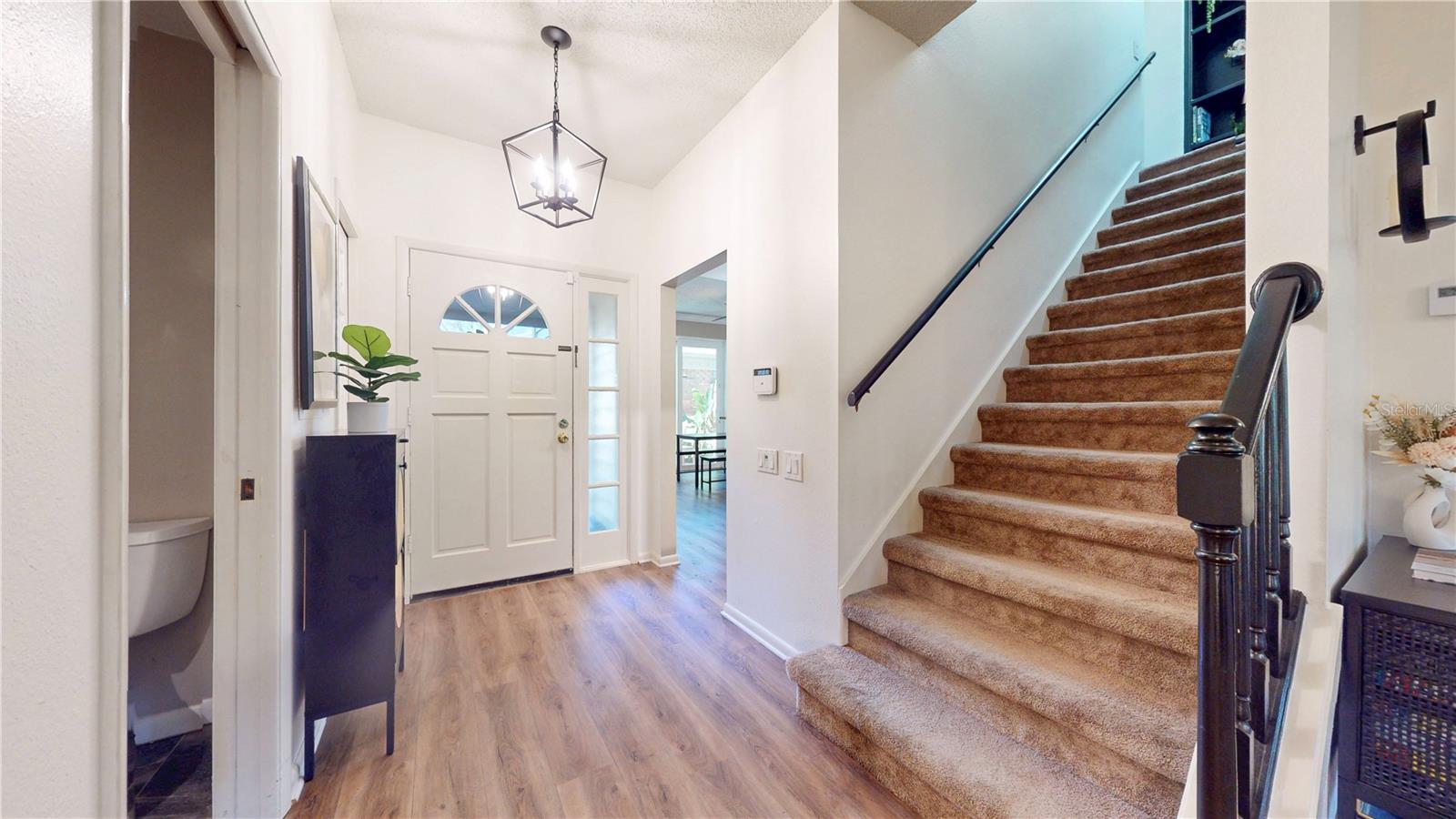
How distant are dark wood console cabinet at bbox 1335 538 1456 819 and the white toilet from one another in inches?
123

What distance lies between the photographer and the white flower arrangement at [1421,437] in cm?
122

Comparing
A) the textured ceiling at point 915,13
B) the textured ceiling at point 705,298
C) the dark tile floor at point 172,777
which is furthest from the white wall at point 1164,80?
the dark tile floor at point 172,777

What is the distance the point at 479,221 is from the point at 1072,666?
11.6 feet

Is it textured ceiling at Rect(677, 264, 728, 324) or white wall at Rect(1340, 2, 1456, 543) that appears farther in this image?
textured ceiling at Rect(677, 264, 728, 324)

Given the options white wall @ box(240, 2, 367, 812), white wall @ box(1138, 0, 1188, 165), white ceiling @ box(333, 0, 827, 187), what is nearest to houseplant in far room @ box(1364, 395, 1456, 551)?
white ceiling @ box(333, 0, 827, 187)

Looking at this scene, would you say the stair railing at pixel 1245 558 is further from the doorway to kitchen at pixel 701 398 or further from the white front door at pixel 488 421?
the doorway to kitchen at pixel 701 398

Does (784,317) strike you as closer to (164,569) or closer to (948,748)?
(948,748)

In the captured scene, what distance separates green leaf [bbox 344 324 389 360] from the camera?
68.4 inches

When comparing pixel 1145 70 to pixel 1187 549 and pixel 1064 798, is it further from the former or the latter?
pixel 1064 798

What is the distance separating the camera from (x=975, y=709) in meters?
1.57

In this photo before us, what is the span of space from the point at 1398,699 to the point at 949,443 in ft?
4.86

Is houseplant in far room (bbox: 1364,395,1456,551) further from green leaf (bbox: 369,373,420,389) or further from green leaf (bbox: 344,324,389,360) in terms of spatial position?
green leaf (bbox: 344,324,389,360)

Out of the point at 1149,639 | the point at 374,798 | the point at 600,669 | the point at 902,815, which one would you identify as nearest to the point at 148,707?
the point at 374,798

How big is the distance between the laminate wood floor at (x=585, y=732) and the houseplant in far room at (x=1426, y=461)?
152cm
